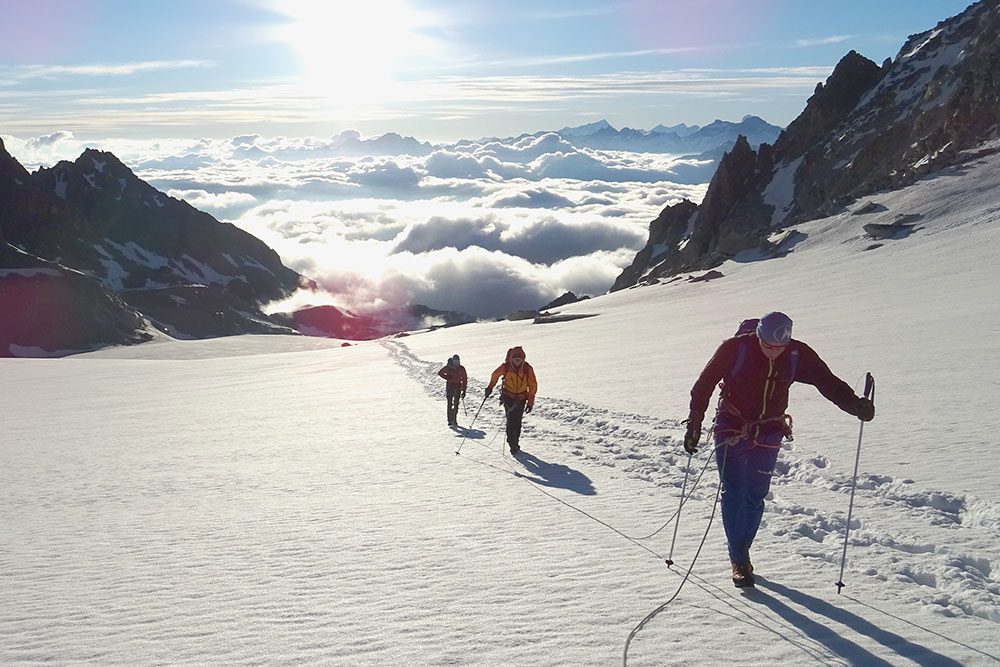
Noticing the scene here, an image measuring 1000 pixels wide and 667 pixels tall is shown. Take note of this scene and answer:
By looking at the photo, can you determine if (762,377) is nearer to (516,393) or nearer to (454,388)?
(516,393)

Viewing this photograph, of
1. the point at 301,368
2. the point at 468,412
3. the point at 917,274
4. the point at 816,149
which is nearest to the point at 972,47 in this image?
the point at 816,149

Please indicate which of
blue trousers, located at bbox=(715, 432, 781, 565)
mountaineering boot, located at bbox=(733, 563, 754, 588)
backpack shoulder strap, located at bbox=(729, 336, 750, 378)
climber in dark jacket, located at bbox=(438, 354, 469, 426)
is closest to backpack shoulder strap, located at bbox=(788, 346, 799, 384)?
backpack shoulder strap, located at bbox=(729, 336, 750, 378)

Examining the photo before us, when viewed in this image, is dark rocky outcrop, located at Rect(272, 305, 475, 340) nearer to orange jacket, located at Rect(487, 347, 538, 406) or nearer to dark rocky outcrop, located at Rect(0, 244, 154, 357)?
dark rocky outcrop, located at Rect(0, 244, 154, 357)

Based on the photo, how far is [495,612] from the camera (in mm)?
5543

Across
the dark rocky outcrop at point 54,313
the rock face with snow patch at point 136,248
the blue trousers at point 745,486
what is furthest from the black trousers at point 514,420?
the rock face with snow patch at point 136,248

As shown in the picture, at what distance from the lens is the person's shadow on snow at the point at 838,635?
4.61 m

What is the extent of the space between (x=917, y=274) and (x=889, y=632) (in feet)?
89.1

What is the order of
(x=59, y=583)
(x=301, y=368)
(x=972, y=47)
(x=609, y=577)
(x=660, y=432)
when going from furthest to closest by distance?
(x=972, y=47) < (x=301, y=368) < (x=660, y=432) < (x=59, y=583) < (x=609, y=577)

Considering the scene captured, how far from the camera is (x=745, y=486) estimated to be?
593 centimetres

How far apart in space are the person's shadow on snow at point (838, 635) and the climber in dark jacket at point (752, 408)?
302 millimetres

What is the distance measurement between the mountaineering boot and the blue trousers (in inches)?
1.5

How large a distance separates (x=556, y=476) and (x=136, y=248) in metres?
167

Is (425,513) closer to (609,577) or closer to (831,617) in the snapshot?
(609,577)

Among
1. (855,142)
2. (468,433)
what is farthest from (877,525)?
(855,142)
